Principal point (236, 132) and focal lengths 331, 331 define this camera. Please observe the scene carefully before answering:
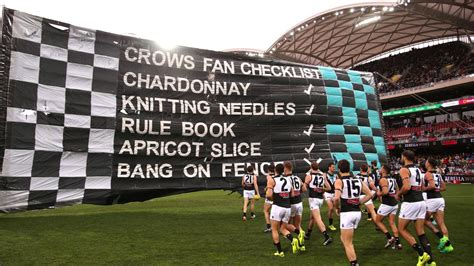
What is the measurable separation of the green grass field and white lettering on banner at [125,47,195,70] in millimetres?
5016

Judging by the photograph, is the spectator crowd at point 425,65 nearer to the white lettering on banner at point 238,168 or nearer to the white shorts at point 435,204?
the white lettering on banner at point 238,168

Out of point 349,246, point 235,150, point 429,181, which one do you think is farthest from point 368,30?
point 349,246

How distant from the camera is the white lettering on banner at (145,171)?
9602 millimetres

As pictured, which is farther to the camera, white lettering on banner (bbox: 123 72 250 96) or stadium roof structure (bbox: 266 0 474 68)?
stadium roof structure (bbox: 266 0 474 68)

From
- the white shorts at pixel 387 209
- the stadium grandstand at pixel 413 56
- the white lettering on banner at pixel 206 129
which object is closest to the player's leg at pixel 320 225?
the white shorts at pixel 387 209

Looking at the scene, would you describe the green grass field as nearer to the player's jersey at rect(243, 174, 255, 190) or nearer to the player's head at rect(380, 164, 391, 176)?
the player's jersey at rect(243, 174, 255, 190)

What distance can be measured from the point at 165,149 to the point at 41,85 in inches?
148

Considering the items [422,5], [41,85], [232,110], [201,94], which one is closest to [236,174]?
[232,110]

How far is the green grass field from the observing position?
644cm

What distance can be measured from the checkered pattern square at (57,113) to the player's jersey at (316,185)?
18.6 feet

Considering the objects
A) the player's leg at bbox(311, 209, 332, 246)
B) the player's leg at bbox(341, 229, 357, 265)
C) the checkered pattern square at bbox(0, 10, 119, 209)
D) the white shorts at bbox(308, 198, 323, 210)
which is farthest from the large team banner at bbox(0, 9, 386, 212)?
the player's leg at bbox(341, 229, 357, 265)

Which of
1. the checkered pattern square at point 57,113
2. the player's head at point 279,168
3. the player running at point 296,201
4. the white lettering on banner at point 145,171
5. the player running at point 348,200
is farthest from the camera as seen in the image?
the white lettering on banner at point 145,171

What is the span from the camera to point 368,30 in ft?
128

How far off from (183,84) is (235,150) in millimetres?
2718
